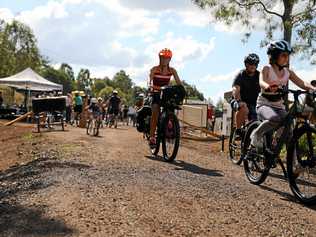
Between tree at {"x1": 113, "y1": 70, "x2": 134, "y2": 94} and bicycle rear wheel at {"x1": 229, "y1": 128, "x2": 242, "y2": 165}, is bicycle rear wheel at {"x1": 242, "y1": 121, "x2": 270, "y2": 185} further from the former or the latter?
tree at {"x1": 113, "y1": 70, "x2": 134, "y2": 94}

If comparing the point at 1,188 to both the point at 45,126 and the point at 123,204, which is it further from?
the point at 45,126

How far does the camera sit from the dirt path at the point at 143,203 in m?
5.00

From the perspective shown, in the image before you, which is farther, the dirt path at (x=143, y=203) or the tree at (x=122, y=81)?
the tree at (x=122, y=81)

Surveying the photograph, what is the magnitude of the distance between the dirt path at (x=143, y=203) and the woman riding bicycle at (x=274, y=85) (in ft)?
2.79

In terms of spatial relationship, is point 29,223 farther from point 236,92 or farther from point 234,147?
point 234,147

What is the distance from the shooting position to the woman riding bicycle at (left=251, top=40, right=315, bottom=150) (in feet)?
22.6

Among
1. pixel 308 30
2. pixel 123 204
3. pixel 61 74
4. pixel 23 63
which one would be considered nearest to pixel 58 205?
pixel 123 204

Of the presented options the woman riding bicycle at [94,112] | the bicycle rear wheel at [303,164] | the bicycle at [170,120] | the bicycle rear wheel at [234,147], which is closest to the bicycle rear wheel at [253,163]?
the bicycle rear wheel at [303,164]

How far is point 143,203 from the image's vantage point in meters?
5.74

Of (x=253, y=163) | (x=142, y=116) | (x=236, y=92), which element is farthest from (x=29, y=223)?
(x=142, y=116)

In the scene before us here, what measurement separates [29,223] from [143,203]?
1208mm

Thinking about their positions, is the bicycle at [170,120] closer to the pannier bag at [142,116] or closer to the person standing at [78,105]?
the pannier bag at [142,116]

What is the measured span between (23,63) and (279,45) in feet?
235

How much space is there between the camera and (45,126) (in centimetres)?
2169
